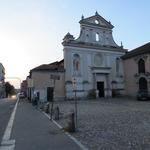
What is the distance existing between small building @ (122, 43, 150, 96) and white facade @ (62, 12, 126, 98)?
1.56 metres

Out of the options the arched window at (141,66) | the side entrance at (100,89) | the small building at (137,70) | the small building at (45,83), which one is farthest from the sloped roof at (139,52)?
the small building at (45,83)

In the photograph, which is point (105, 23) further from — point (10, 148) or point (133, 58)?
point (10, 148)

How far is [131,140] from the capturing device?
9102 mm

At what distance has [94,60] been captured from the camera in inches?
1764

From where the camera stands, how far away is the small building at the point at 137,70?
40844mm

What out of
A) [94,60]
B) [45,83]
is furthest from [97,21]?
[45,83]

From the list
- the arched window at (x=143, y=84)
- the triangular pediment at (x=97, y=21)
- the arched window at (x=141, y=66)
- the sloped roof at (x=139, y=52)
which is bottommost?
the arched window at (x=143, y=84)

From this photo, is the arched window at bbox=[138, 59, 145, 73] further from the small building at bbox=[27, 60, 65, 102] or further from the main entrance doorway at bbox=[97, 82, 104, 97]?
the small building at bbox=[27, 60, 65, 102]

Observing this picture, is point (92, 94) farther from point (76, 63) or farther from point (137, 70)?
point (137, 70)

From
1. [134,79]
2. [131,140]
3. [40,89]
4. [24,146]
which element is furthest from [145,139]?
[134,79]

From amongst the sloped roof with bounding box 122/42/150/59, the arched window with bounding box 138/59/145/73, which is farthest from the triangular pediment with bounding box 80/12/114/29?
the arched window with bounding box 138/59/145/73

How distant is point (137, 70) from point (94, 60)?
7.42 meters

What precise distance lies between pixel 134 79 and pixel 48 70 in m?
14.7

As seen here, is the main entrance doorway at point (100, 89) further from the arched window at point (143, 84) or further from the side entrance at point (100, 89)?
the arched window at point (143, 84)
